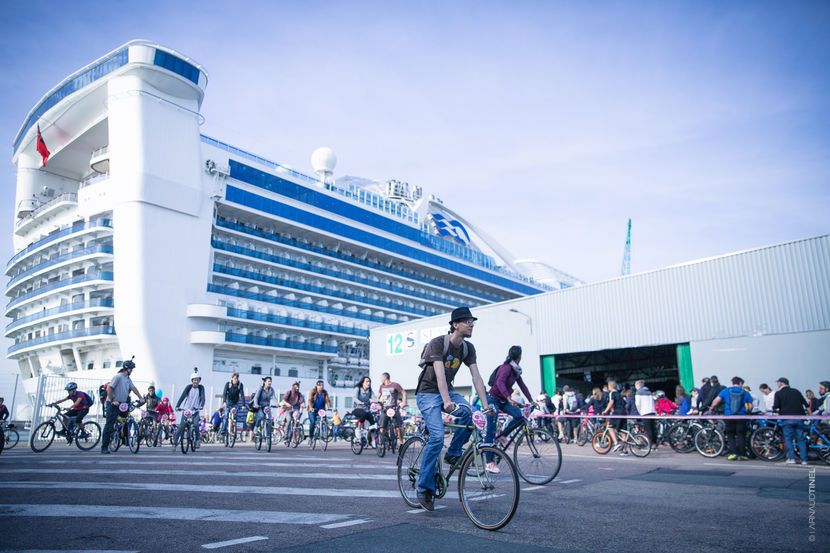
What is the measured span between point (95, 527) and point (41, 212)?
54.0 m

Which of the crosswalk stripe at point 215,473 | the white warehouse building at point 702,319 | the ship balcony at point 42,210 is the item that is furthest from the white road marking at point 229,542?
the ship balcony at point 42,210

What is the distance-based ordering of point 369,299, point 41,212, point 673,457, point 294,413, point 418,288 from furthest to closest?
point 418,288 < point 369,299 < point 41,212 < point 294,413 < point 673,457

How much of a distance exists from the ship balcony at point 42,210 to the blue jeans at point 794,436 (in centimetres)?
5042

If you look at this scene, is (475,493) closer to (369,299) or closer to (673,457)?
(673,457)

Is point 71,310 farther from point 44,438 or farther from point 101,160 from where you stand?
point 44,438

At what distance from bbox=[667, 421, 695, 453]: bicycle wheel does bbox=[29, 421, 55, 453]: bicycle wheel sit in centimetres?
1510

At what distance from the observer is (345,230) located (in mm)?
53344

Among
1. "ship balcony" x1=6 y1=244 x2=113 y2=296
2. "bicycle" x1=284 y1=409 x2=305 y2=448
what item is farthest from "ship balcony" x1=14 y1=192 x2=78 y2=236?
"bicycle" x1=284 y1=409 x2=305 y2=448

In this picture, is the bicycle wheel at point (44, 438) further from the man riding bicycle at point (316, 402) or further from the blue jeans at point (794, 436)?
the blue jeans at point (794, 436)

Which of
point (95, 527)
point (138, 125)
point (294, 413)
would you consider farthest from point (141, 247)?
point (95, 527)

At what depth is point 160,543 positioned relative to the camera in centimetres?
372

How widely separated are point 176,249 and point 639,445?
37.2 m

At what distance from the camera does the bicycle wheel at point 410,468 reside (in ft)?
16.9

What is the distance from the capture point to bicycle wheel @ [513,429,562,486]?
725 cm
